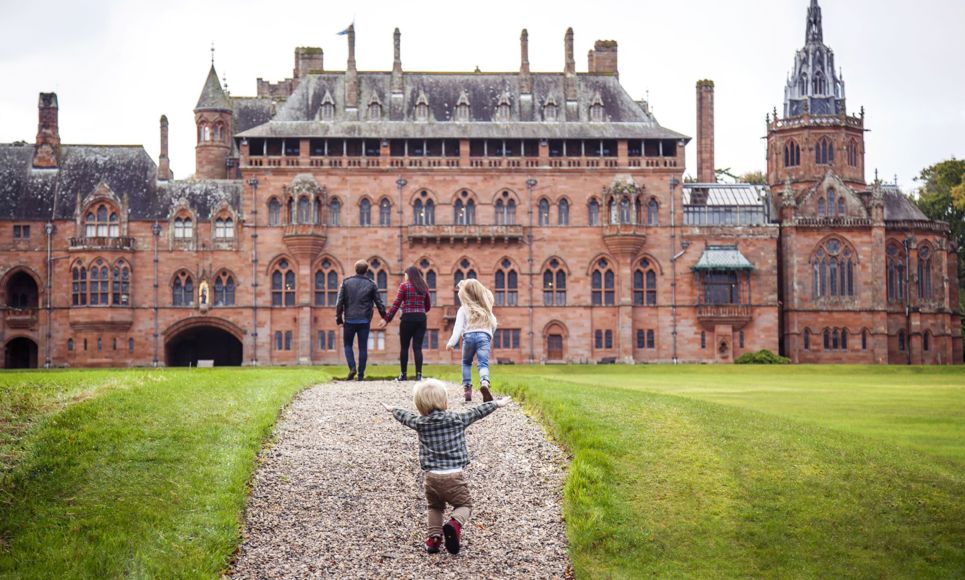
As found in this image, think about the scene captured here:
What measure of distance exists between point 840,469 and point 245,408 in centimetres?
1078

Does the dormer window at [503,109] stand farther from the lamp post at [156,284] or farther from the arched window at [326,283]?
the lamp post at [156,284]

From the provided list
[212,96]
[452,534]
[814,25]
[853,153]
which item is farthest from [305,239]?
[452,534]

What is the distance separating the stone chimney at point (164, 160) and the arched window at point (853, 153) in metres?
45.0

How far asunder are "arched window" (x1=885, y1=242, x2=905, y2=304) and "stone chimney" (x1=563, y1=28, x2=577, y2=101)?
74.1 feet

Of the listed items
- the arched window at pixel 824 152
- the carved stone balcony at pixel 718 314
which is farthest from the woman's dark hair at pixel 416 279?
the arched window at pixel 824 152

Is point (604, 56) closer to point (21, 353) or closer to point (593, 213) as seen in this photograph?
point (593, 213)

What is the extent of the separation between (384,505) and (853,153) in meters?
70.2

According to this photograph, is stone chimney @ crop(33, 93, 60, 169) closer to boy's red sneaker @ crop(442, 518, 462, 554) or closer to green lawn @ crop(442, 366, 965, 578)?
green lawn @ crop(442, 366, 965, 578)

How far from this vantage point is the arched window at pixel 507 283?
232 ft

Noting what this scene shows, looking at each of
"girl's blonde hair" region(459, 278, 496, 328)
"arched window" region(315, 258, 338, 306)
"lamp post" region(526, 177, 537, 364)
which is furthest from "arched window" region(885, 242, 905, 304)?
"girl's blonde hair" region(459, 278, 496, 328)

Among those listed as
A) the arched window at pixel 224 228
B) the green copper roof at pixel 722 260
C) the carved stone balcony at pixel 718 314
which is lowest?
the carved stone balcony at pixel 718 314

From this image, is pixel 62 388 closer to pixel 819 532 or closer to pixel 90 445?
pixel 90 445

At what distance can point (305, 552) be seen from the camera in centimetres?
1541

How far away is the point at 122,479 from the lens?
55.4ft
